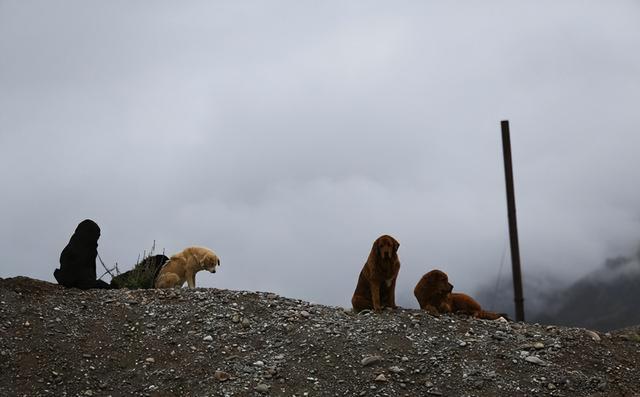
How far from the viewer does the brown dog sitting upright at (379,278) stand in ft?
40.6

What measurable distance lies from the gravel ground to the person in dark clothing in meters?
1.34

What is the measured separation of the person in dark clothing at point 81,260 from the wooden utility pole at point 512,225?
26.0 feet

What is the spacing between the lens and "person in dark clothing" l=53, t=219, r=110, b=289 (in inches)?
598

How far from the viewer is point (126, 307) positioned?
1362 cm

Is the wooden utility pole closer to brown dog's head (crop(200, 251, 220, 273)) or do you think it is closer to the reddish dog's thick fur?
the reddish dog's thick fur

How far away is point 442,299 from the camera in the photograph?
43.5 ft

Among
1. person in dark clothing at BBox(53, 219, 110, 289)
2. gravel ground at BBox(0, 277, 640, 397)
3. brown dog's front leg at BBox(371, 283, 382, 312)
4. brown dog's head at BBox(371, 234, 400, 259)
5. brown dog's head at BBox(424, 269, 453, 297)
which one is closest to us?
→ gravel ground at BBox(0, 277, 640, 397)

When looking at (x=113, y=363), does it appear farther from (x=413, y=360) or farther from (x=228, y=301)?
(x=413, y=360)

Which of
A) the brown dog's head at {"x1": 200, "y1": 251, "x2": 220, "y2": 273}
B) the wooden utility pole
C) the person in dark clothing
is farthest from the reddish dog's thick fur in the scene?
the person in dark clothing

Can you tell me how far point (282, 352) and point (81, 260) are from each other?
507cm

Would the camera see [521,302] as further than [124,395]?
Yes

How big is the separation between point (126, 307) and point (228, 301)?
64.3 inches

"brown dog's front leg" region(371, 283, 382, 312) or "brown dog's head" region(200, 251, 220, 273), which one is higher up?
"brown dog's head" region(200, 251, 220, 273)

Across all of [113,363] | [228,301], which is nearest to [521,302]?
[228,301]
